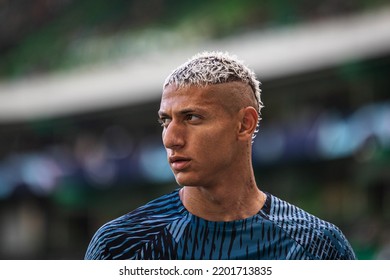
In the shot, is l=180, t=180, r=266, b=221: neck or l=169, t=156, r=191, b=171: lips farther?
l=180, t=180, r=266, b=221: neck

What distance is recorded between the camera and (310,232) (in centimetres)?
214

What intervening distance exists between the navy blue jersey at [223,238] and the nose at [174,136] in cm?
21

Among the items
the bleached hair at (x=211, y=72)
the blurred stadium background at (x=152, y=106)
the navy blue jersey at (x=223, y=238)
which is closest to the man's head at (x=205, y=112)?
the bleached hair at (x=211, y=72)

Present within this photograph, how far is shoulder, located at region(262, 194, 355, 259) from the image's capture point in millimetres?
2129

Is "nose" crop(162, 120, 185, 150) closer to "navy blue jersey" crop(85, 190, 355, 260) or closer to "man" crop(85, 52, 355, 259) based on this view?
"man" crop(85, 52, 355, 259)

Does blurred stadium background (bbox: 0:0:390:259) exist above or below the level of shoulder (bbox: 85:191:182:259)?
above

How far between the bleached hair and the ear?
5cm

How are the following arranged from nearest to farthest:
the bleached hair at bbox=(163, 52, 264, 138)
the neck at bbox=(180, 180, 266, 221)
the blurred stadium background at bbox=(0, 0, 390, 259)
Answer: the bleached hair at bbox=(163, 52, 264, 138), the neck at bbox=(180, 180, 266, 221), the blurred stadium background at bbox=(0, 0, 390, 259)

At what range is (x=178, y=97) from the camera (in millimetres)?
2014

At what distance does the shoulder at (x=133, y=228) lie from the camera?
2.08 metres

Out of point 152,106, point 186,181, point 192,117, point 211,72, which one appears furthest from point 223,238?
point 152,106

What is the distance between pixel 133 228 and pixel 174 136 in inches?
10.7

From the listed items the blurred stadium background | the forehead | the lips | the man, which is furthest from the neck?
the blurred stadium background

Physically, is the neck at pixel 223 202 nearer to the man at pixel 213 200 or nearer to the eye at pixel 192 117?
the man at pixel 213 200
